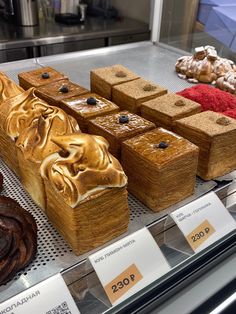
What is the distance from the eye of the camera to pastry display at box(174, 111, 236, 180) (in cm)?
103

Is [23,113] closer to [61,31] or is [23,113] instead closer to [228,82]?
[228,82]

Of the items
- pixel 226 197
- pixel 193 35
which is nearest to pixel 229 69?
pixel 193 35

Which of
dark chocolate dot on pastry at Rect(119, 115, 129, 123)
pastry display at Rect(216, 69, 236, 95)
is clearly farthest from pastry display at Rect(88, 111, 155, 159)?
pastry display at Rect(216, 69, 236, 95)

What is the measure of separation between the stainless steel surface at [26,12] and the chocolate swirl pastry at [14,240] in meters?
2.45

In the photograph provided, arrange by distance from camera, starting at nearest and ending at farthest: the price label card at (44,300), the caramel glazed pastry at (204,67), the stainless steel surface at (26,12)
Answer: the price label card at (44,300), the caramel glazed pastry at (204,67), the stainless steel surface at (26,12)

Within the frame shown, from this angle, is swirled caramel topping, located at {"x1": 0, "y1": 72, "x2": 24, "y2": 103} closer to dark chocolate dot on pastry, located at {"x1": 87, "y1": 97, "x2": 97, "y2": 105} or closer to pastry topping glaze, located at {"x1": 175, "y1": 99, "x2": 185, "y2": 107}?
dark chocolate dot on pastry, located at {"x1": 87, "y1": 97, "x2": 97, "y2": 105}

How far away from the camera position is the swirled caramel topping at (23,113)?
→ 3.30ft

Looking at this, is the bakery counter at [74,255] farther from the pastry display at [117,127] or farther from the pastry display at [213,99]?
the pastry display at [213,99]

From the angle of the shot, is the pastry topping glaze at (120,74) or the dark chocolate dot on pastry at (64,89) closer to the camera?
the dark chocolate dot on pastry at (64,89)

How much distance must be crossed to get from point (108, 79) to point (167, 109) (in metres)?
0.31

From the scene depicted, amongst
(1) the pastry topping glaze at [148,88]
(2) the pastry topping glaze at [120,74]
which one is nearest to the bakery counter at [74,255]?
(1) the pastry topping glaze at [148,88]

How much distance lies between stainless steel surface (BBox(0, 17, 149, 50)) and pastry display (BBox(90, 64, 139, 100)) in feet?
4.77

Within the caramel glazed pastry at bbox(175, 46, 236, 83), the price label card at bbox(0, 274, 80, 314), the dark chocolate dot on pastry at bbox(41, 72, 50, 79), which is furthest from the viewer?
the caramel glazed pastry at bbox(175, 46, 236, 83)

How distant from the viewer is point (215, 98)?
1.32 m
